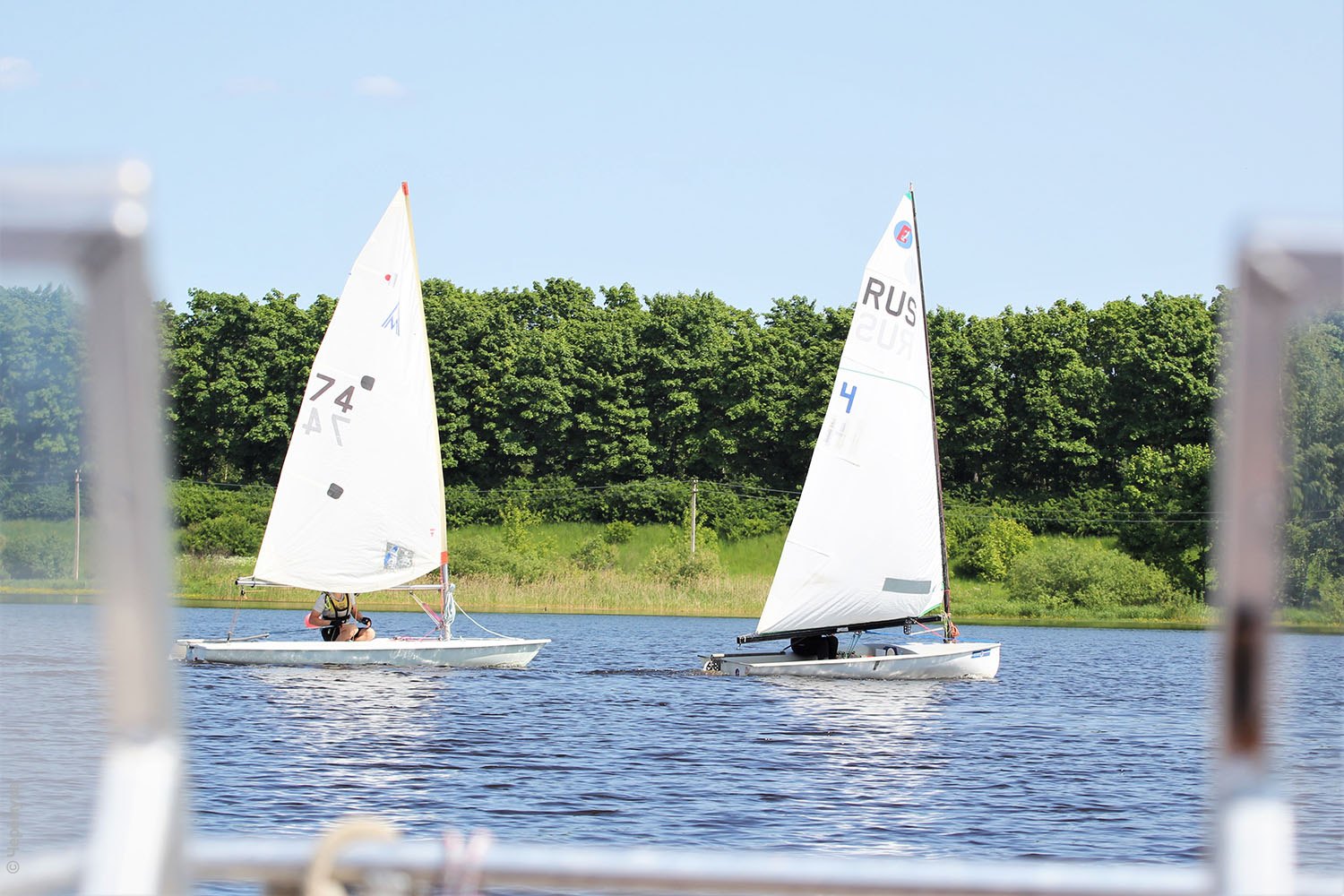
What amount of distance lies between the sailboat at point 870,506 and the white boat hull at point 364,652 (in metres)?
4.01

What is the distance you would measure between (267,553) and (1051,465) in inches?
2088

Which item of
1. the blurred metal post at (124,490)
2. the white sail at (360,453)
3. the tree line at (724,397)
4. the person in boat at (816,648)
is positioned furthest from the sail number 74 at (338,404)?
the tree line at (724,397)

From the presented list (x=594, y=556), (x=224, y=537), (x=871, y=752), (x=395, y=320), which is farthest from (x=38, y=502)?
(x=594, y=556)

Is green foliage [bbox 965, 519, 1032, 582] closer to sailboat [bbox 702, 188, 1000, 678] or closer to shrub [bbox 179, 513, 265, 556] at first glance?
shrub [bbox 179, 513, 265, 556]

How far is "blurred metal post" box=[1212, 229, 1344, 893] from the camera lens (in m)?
2.12

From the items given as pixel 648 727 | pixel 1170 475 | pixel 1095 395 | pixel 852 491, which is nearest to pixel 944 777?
pixel 648 727

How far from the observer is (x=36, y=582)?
256 cm

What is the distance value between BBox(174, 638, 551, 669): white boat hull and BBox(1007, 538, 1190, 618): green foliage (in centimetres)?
3135

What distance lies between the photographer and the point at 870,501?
30656mm

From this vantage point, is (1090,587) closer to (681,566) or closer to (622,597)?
(681,566)

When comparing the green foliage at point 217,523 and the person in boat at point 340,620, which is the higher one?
the green foliage at point 217,523

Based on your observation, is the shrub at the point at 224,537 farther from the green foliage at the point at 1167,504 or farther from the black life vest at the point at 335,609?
the green foliage at the point at 1167,504

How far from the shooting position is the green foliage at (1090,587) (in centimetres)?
5681

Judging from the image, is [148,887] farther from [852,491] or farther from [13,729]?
[852,491]
